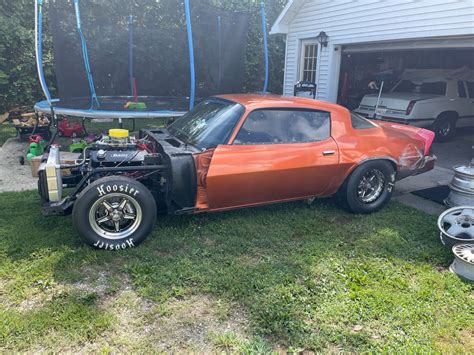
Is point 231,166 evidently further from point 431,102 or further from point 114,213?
point 431,102

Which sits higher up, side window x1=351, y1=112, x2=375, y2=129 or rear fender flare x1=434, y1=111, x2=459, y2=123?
side window x1=351, y1=112, x2=375, y2=129

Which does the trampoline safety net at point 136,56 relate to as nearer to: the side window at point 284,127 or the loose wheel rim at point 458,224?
the side window at point 284,127

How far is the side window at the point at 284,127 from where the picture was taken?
13.3 ft

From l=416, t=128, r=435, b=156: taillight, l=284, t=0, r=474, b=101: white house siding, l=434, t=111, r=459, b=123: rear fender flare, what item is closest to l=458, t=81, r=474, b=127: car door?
l=434, t=111, r=459, b=123: rear fender flare

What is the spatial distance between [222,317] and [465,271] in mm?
2282

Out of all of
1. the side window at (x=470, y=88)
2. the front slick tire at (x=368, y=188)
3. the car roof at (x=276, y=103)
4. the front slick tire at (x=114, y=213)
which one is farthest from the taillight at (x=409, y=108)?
the front slick tire at (x=114, y=213)

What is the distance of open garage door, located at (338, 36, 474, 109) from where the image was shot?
11125 millimetres

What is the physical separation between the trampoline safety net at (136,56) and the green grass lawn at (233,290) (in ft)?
16.8

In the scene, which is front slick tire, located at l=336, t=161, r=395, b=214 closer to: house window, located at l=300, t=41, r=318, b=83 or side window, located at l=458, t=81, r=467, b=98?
house window, located at l=300, t=41, r=318, b=83

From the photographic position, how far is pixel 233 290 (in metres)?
3.09

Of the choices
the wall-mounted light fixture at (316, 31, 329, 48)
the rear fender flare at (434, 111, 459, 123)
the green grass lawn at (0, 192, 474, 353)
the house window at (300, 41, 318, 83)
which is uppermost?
the wall-mounted light fixture at (316, 31, 329, 48)

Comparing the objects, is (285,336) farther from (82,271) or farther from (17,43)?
(17,43)

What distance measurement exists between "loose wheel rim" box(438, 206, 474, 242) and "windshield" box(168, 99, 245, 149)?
8.05 ft

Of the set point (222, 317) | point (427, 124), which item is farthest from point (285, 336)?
point (427, 124)
